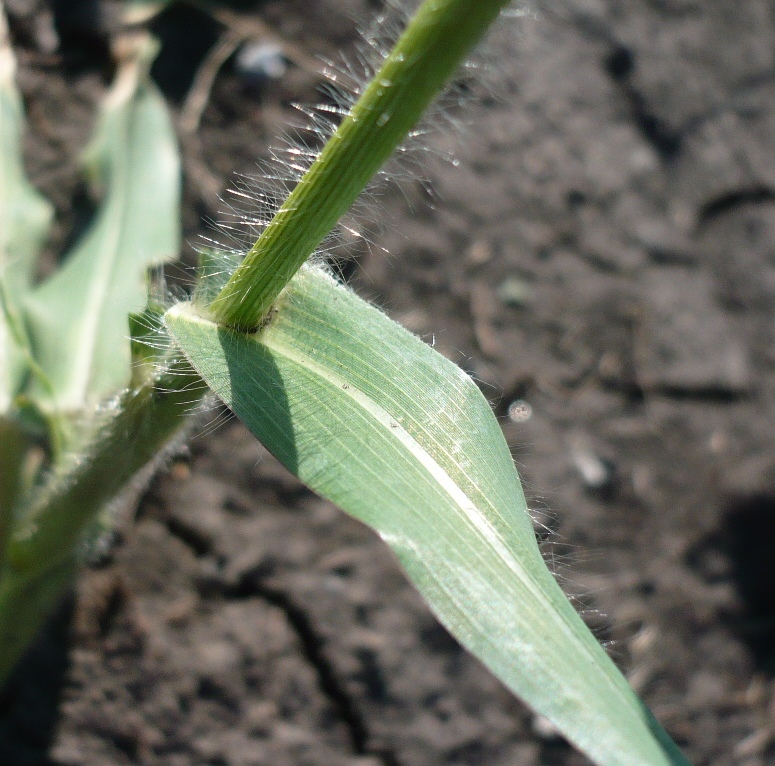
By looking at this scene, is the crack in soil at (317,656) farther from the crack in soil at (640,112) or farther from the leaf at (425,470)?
the crack in soil at (640,112)

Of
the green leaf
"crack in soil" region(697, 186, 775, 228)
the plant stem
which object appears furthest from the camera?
"crack in soil" region(697, 186, 775, 228)

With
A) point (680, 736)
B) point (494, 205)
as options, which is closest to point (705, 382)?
point (494, 205)

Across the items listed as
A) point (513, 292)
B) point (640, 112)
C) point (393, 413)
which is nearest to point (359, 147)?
point (393, 413)

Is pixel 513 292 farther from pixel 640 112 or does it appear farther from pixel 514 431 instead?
pixel 640 112

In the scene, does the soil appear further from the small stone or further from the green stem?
the green stem

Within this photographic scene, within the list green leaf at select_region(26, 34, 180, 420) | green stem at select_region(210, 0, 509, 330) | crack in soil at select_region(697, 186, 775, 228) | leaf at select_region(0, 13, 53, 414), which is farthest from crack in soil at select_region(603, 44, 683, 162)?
green stem at select_region(210, 0, 509, 330)

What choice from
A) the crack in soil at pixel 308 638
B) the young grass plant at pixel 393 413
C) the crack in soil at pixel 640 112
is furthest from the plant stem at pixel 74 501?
the crack in soil at pixel 640 112
